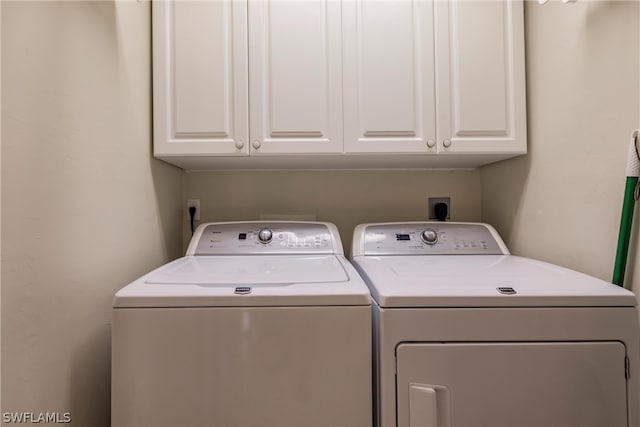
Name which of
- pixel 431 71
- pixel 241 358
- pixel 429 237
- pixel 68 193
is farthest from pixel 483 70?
pixel 68 193

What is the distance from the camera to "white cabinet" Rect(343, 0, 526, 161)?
1412 millimetres

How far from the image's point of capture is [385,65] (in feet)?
4.64

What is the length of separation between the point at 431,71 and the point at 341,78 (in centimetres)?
37

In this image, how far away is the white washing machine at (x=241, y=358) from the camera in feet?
2.73

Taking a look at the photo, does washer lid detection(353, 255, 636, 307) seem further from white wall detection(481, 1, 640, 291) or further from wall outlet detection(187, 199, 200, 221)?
wall outlet detection(187, 199, 200, 221)

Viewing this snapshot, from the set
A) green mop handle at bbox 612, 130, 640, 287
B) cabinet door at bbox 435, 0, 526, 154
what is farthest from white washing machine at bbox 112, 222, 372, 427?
cabinet door at bbox 435, 0, 526, 154

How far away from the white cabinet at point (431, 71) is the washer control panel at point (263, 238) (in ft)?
1.34

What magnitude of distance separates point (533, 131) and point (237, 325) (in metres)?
1.34

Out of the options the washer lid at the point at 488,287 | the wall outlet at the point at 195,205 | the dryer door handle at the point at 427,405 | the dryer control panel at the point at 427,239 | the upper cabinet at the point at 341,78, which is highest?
the upper cabinet at the point at 341,78

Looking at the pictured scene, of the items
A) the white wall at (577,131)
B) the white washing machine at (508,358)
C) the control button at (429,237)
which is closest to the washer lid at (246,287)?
the white washing machine at (508,358)

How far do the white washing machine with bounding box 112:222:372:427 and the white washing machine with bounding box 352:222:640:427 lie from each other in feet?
0.28

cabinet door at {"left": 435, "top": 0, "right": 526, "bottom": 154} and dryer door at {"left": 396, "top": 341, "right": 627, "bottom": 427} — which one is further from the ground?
cabinet door at {"left": 435, "top": 0, "right": 526, "bottom": 154}

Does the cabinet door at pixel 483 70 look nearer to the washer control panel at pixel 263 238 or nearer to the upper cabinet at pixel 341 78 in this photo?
the upper cabinet at pixel 341 78

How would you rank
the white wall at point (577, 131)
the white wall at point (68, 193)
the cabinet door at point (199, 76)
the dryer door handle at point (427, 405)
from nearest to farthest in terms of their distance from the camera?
1. the white wall at point (68, 193)
2. the dryer door handle at point (427, 405)
3. the white wall at point (577, 131)
4. the cabinet door at point (199, 76)
